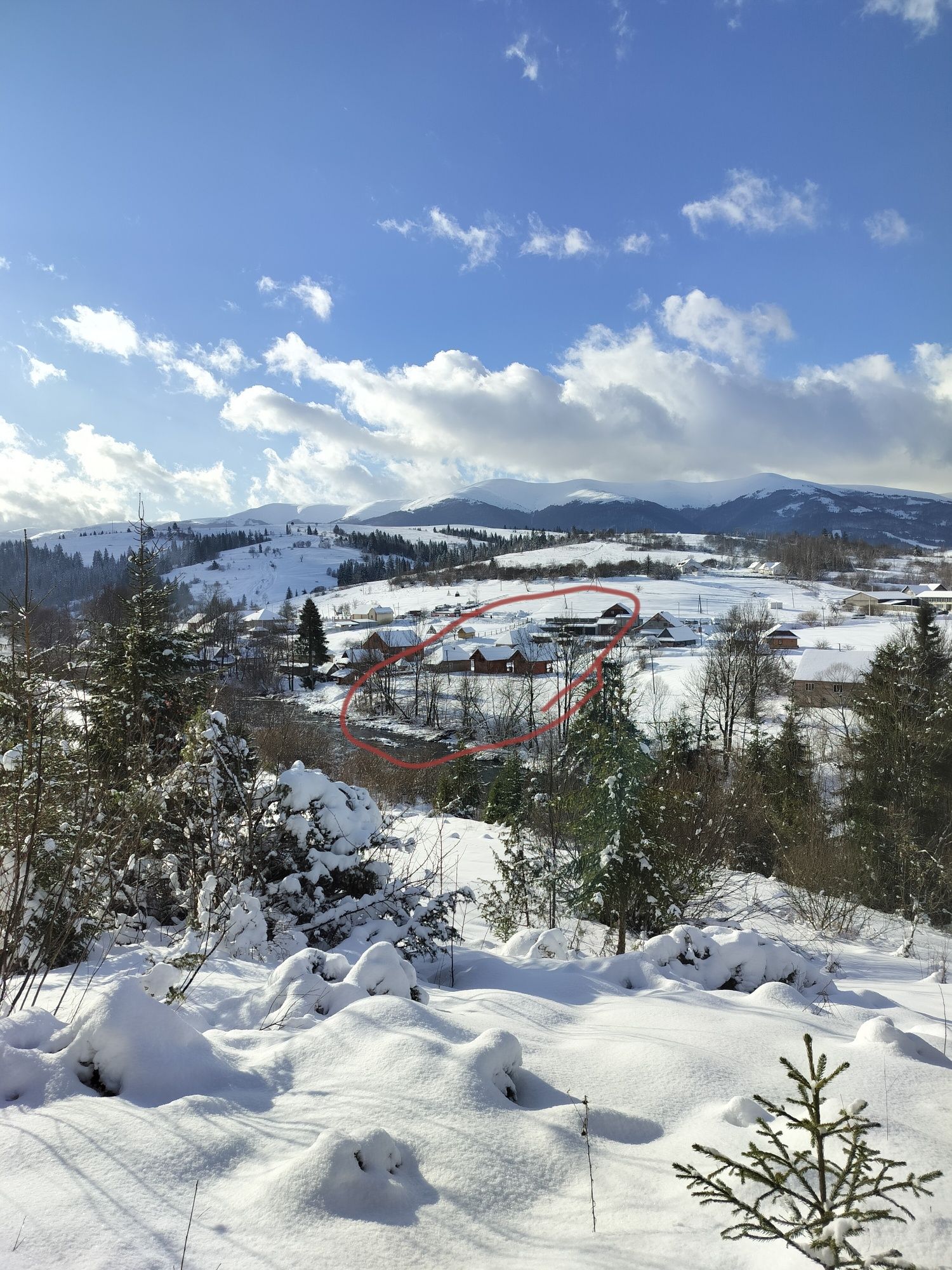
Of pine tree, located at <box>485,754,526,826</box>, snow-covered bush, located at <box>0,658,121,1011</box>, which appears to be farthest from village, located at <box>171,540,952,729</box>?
snow-covered bush, located at <box>0,658,121,1011</box>

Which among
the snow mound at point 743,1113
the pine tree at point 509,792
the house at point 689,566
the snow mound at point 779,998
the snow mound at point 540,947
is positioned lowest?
the pine tree at point 509,792

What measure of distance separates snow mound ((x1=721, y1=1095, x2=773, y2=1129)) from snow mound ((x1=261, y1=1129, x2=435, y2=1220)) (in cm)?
136

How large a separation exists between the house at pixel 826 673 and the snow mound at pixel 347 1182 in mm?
40336

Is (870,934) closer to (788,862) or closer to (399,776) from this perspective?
(788,862)

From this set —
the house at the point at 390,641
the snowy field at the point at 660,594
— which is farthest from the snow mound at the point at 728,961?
the snowy field at the point at 660,594

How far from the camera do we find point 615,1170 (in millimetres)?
2398

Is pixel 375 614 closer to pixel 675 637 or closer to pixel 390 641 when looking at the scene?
pixel 390 641

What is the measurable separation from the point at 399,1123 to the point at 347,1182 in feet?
1.46

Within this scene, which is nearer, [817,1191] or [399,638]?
[817,1191]

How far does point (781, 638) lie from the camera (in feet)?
209

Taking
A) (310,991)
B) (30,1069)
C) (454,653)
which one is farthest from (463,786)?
(454,653)

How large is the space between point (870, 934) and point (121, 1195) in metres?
14.3

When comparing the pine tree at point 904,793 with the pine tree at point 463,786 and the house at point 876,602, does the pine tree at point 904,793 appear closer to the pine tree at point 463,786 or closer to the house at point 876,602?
the pine tree at point 463,786

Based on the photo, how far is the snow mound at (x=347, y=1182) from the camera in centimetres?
209
